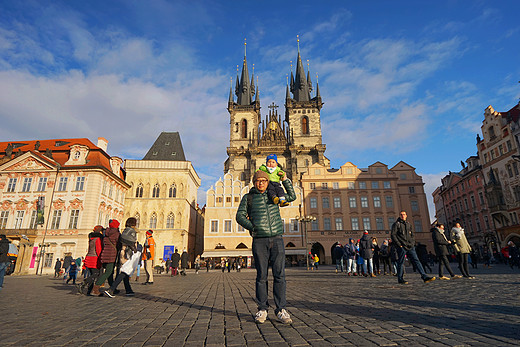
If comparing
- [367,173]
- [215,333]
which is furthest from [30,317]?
[367,173]

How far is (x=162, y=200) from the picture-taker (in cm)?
3791

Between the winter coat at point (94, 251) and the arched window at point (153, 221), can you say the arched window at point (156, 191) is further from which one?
the winter coat at point (94, 251)

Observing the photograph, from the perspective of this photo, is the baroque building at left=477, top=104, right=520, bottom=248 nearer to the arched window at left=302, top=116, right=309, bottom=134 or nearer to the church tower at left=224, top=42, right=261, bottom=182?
the arched window at left=302, top=116, right=309, bottom=134

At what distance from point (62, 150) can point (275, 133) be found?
116 ft

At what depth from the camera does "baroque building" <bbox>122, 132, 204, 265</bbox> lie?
36.6 m

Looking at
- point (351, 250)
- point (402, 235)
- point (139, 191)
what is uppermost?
point (139, 191)

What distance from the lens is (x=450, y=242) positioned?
385 inches

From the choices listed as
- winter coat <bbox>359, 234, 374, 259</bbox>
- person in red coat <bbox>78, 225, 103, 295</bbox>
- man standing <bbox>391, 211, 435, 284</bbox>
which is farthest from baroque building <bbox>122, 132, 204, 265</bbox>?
man standing <bbox>391, 211, 435, 284</bbox>

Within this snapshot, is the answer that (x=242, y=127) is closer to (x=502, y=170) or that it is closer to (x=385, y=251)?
(x=502, y=170)

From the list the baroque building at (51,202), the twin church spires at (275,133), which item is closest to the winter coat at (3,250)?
the baroque building at (51,202)

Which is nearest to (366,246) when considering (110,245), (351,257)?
(351,257)

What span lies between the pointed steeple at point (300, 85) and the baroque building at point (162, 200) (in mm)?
31333

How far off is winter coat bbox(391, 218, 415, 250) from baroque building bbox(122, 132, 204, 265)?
3146 cm

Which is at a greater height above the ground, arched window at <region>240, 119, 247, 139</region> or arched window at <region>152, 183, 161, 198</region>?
arched window at <region>240, 119, 247, 139</region>
